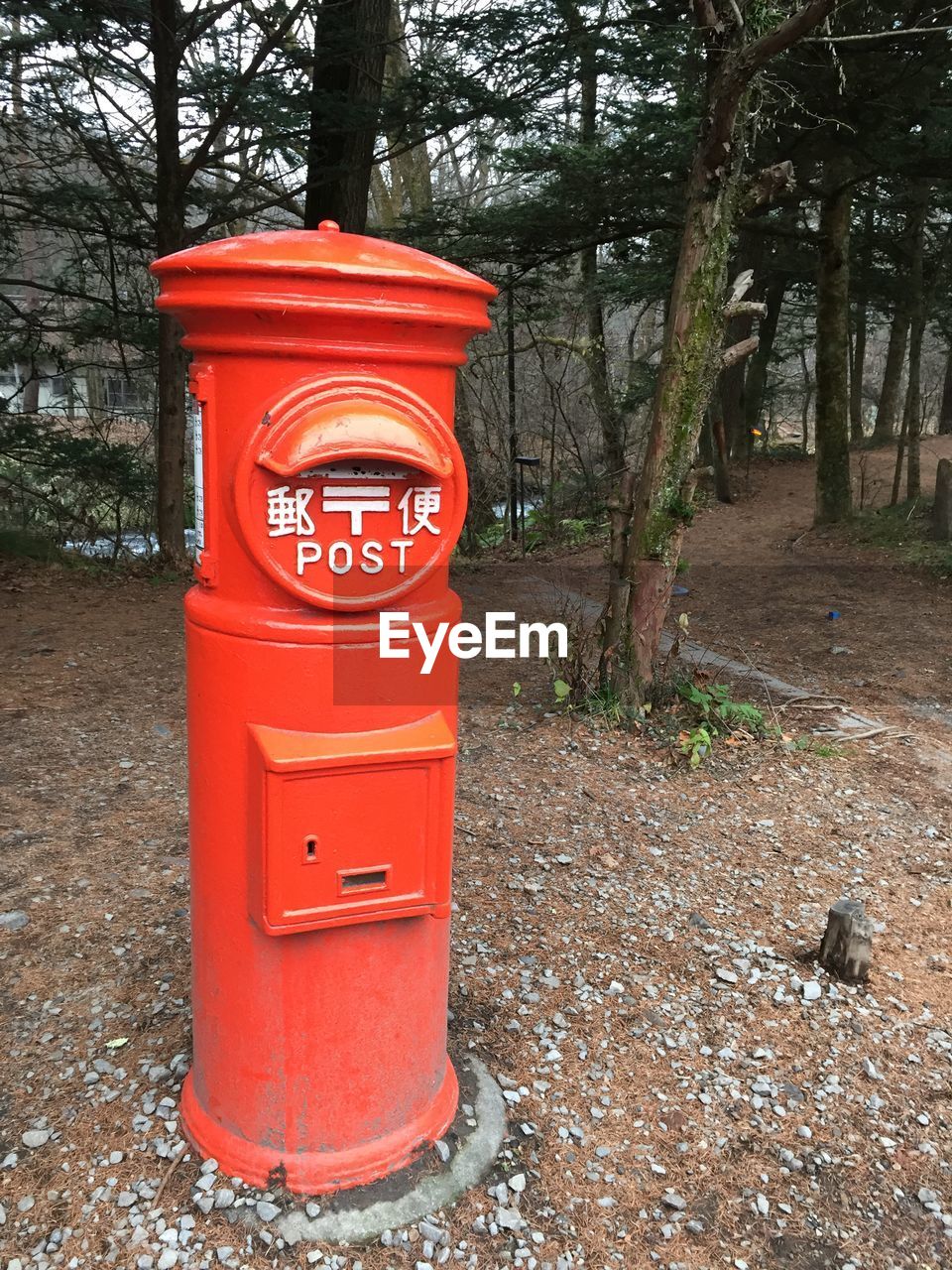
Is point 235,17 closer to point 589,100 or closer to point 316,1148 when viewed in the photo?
point 589,100

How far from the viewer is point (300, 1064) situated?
223 centimetres

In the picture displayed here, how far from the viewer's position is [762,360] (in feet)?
51.7

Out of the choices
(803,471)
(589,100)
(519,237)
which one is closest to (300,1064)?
(519,237)

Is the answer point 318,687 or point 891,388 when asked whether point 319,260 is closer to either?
point 318,687

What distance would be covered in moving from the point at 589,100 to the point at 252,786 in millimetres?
11275

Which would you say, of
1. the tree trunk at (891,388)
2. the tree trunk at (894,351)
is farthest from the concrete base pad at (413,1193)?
the tree trunk at (891,388)

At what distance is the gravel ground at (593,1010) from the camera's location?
227cm

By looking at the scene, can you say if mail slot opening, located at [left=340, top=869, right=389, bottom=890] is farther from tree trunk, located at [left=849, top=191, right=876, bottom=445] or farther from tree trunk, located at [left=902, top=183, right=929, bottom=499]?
tree trunk, located at [left=849, top=191, right=876, bottom=445]

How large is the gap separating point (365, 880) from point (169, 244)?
7.87 m

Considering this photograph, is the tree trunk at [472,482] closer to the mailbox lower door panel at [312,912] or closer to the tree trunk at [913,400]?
the tree trunk at [913,400]

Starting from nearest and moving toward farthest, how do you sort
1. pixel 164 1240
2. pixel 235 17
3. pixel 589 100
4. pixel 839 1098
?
1. pixel 164 1240
2. pixel 839 1098
3. pixel 235 17
4. pixel 589 100

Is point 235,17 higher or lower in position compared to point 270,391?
higher

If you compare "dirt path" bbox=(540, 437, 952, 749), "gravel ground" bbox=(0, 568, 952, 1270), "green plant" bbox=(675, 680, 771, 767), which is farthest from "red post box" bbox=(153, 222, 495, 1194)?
"dirt path" bbox=(540, 437, 952, 749)

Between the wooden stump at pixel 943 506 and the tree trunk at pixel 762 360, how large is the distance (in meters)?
4.98
